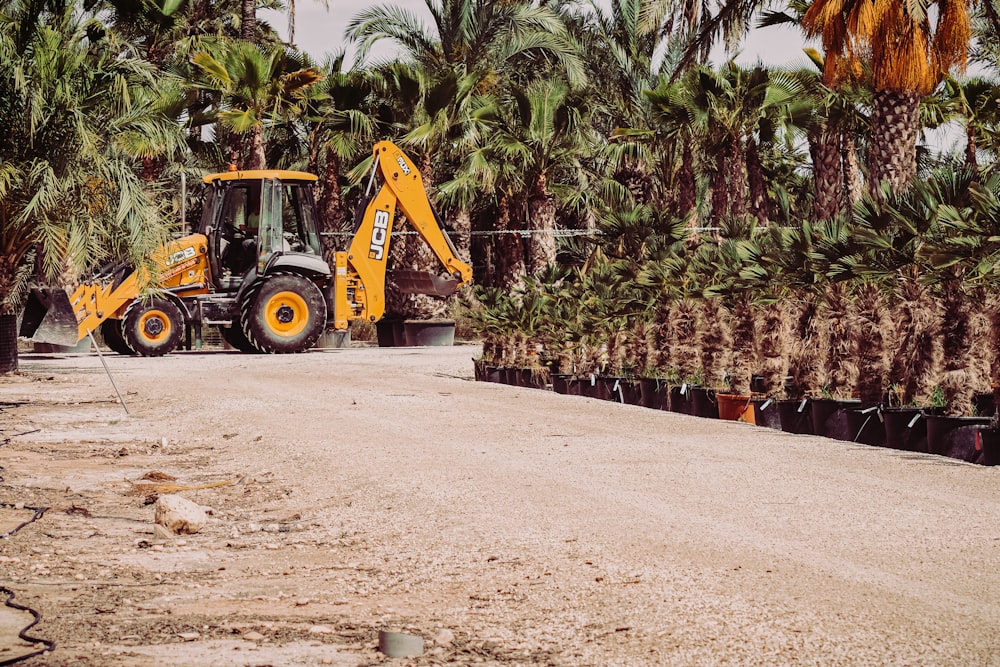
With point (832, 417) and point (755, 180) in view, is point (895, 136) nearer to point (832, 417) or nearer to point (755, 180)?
point (832, 417)

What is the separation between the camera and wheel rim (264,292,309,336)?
76.9ft

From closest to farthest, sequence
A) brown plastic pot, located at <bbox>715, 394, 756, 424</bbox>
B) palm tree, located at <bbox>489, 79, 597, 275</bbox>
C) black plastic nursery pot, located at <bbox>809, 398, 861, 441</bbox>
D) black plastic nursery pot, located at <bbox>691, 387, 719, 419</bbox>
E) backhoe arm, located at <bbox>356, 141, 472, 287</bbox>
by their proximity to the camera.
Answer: black plastic nursery pot, located at <bbox>809, 398, 861, 441</bbox> → brown plastic pot, located at <bbox>715, 394, 756, 424</bbox> → black plastic nursery pot, located at <bbox>691, 387, 719, 419</bbox> → backhoe arm, located at <bbox>356, 141, 472, 287</bbox> → palm tree, located at <bbox>489, 79, 597, 275</bbox>

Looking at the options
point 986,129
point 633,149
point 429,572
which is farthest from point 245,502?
point 986,129

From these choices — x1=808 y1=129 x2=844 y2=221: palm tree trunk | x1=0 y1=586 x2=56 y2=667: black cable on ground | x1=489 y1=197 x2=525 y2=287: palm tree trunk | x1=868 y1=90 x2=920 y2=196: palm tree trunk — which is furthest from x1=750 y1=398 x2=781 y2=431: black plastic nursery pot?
x1=489 y1=197 x2=525 y2=287: palm tree trunk

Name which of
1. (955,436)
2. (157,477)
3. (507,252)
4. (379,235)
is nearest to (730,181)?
(507,252)

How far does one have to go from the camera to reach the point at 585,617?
506 centimetres

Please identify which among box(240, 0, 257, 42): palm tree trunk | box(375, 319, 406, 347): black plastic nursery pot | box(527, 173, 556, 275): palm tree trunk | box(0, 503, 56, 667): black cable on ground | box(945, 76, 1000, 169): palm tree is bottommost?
box(0, 503, 56, 667): black cable on ground

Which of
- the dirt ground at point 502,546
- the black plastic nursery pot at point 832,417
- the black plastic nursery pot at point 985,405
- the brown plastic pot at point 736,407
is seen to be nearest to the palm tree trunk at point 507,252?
the brown plastic pot at point 736,407

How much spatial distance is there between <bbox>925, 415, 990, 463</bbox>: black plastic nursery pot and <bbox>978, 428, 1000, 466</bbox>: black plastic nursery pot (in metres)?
0.09

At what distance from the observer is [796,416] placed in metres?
11.6

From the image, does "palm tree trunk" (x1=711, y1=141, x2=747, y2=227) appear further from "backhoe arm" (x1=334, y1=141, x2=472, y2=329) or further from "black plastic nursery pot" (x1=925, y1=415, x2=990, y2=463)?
"black plastic nursery pot" (x1=925, y1=415, x2=990, y2=463)

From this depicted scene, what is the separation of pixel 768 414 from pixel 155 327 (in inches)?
561

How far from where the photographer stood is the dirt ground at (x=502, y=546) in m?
4.75

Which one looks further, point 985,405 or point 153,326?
point 153,326
